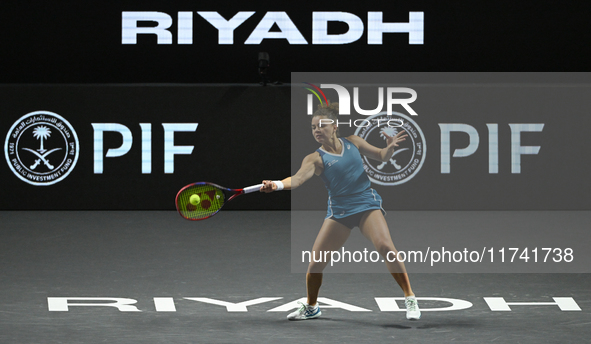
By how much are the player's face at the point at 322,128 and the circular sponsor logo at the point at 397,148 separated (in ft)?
19.0

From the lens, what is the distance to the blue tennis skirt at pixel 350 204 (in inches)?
209

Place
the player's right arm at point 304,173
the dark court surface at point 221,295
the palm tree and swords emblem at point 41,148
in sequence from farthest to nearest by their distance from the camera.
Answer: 1. the palm tree and swords emblem at point 41,148
2. the dark court surface at point 221,295
3. the player's right arm at point 304,173

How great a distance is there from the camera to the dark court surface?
5.12 m

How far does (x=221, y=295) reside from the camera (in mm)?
6285

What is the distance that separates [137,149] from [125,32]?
1.64m

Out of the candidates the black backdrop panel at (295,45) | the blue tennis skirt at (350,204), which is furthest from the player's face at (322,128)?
the black backdrop panel at (295,45)

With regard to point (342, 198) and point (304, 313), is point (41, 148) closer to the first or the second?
point (304, 313)

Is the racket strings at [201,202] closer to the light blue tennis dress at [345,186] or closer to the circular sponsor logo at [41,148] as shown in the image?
the light blue tennis dress at [345,186]

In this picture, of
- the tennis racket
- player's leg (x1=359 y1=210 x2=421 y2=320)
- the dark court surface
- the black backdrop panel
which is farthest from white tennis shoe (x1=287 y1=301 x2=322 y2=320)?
the black backdrop panel

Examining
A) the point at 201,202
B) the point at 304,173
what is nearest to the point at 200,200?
the point at 201,202

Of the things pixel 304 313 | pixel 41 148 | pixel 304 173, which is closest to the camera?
pixel 304 173

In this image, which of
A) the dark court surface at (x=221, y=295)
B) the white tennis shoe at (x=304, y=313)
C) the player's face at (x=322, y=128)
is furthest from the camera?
the white tennis shoe at (x=304, y=313)

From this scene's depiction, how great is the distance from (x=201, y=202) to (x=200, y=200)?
2cm

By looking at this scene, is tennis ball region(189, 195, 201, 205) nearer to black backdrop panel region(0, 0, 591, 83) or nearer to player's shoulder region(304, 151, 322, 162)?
player's shoulder region(304, 151, 322, 162)
